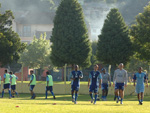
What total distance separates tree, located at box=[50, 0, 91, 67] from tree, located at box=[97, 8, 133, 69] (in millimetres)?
2054

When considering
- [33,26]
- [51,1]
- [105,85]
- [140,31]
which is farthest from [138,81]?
[51,1]

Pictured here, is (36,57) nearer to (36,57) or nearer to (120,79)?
(36,57)

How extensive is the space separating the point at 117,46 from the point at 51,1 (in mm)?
108263

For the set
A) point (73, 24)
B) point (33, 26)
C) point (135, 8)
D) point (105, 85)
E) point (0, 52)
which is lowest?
point (105, 85)

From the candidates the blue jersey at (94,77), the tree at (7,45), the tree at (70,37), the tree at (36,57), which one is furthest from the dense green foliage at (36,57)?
the blue jersey at (94,77)

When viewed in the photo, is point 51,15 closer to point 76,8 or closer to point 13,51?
point 76,8

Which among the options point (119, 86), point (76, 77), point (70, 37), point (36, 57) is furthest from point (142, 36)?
point (36, 57)

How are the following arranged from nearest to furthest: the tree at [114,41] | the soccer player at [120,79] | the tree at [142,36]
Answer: the soccer player at [120,79] → the tree at [142,36] → the tree at [114,41]

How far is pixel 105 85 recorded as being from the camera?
24.5 m

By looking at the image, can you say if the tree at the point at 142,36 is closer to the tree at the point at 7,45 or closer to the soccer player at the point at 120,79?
the tree at the point at 7,45

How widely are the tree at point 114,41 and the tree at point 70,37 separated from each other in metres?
2.05

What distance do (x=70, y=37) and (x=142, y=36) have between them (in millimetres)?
13347

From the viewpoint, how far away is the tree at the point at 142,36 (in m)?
40.1

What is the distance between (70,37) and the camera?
51812mm
